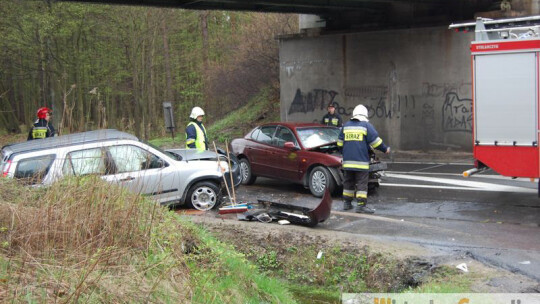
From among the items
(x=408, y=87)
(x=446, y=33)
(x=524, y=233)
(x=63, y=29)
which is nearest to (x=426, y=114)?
(x=408, y=87)

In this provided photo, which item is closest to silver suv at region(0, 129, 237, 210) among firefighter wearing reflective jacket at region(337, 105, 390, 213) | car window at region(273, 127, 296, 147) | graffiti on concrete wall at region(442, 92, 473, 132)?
car window at region(273, 127, 296, 147)

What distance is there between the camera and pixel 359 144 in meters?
10.1

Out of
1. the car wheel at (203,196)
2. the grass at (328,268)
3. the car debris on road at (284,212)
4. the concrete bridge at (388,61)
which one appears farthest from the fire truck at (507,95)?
the concrete bridge at (388,61)

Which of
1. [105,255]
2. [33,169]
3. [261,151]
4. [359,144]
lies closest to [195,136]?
[261,151]

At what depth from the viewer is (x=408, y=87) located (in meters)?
19.8

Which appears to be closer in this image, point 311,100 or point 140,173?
point 140,173

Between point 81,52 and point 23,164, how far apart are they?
23.2 metres

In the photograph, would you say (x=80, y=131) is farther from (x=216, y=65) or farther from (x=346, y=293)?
(x=216, y=65)

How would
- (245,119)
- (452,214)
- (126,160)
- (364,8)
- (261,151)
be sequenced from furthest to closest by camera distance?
1. (245,119)
2. (364,8)
3. (261,151)
4. (452,214)
5. (126,160)

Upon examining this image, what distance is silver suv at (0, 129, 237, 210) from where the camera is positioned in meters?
6.52

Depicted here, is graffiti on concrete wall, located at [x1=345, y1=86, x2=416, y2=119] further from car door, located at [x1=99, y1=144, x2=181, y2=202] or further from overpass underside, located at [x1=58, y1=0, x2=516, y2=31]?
car door, located at [x1=99, y1=144, x2=181, y2=202]

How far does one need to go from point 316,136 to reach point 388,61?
28.8ft

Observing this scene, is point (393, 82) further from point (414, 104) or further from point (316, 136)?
point (316, 136)

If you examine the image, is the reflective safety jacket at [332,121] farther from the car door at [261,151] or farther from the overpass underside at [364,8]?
the overpass underside at [364,8]
